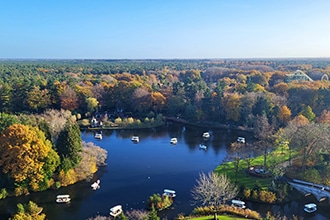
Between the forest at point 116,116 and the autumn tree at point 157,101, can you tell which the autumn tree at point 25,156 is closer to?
the forest at point 116,116

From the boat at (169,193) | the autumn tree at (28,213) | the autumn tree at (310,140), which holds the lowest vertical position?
the boat at (169,193)

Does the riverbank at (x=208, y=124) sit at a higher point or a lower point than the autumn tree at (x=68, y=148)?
lower

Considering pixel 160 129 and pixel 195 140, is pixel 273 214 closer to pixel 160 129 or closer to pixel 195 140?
pixel 195 140

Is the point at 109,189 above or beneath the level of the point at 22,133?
beneath

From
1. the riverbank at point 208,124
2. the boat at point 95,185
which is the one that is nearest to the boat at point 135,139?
the riverbank at point 208,124

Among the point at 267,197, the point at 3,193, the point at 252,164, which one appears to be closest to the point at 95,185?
the point at 3,193

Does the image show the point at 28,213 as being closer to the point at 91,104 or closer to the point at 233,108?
the point at 233,108

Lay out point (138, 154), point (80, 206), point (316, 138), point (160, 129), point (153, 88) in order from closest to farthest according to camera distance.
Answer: point (80, 206), point (316, 138), point (138, 154), point (160, 129), point (153, 88)

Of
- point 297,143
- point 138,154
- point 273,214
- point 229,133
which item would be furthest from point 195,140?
point 273,214

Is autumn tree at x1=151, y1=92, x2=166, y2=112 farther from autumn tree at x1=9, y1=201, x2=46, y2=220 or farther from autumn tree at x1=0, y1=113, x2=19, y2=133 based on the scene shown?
autumn tree at x1=9, y1=201, x2=46, y2=220
